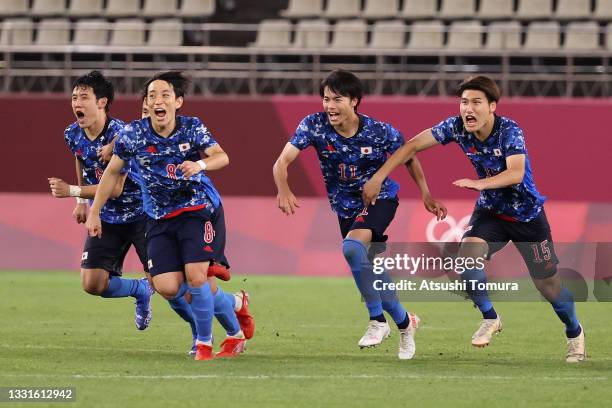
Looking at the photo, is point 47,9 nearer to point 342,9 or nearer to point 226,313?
point 342,9

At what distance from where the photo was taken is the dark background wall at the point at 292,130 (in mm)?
20938

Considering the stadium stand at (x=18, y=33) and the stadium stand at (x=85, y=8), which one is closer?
the stadium stand at (x=18, y=33)

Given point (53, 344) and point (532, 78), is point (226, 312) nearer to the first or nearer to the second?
point (53, 344)

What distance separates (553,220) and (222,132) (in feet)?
18.0

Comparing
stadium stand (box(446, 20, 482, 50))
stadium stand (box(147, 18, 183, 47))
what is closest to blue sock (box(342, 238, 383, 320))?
stadium stand (box(446, 20, 482, 50))

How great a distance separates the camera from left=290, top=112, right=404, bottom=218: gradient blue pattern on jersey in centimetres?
1062

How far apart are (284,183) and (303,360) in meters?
1.34

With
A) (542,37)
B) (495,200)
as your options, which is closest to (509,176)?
(495,200)

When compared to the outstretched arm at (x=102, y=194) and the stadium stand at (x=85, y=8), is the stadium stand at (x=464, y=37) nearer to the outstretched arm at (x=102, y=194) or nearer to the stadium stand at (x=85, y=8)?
the stadium stand at (x=85, y=8)

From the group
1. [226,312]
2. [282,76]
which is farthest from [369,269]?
[282,76]

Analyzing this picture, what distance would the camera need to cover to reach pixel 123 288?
1158 cm

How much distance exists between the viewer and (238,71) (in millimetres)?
21906

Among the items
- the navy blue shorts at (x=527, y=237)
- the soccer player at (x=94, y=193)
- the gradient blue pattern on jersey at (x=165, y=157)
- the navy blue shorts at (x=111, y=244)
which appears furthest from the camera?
the navy blue shorts at (x=111, y=244)

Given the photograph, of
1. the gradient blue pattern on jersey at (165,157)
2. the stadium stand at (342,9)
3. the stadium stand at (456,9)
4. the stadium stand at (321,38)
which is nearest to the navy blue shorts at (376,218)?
the gradient blue pattern on jersey at (165,157)
